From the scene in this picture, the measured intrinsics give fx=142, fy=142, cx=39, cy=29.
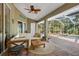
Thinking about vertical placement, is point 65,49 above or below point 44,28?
below

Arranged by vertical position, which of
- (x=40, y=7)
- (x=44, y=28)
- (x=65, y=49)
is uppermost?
(x=40, y=7)

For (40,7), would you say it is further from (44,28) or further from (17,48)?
(17,48)

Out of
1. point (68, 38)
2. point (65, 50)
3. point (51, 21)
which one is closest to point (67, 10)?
point (51, 21)

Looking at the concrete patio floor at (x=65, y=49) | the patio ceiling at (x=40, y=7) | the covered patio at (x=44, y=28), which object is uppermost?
the patio ceiling at (x=40, y=7)

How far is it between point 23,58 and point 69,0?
1.61 meters

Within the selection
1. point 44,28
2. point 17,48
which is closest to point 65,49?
point 44,28

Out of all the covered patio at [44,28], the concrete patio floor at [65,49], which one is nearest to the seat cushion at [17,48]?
the covered patio at [44,28]

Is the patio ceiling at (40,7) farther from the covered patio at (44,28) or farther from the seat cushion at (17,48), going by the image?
the seat cushion at (17,48)

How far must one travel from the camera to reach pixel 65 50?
3092 millimetres

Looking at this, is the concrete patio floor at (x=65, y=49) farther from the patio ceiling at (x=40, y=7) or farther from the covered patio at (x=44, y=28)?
the patio ceiling at (x=40, y=7)

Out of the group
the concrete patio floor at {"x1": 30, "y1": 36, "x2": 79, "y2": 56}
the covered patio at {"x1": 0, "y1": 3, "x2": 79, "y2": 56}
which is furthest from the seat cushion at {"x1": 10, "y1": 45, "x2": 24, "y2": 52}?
the concrete patio floor at {"x1": 30, "y1": 36, "x2": 79, "y2": 56}

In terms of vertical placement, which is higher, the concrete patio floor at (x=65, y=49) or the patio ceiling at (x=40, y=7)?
the patio ceiling at (x=40, y=7)

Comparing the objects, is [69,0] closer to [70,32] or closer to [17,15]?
[70,32]

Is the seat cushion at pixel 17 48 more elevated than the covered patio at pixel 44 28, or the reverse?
the covered patio at pixel 44 28
